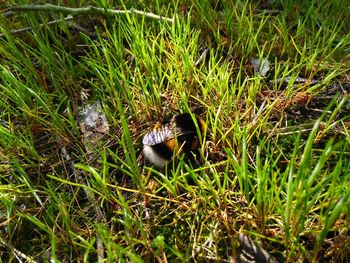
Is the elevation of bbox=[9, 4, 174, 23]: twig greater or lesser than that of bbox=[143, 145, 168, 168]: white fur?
greater

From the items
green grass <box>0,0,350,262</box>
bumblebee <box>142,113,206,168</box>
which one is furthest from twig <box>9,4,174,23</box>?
bumblebee <box>142,113,206,168</box>

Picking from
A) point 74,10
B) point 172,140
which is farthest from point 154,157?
point 74,10

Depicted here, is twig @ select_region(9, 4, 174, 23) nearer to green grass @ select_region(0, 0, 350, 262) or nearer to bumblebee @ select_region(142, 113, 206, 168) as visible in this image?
green grass @ select_region(0, 0, 350, 262)

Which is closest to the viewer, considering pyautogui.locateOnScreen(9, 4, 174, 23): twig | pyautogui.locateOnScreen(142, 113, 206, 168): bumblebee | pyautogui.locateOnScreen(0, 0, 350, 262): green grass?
pyautogui.locateOnScreen(0, 0, 350, 262): green grass

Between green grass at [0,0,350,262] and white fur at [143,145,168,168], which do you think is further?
white fur at [143,145,168,168]

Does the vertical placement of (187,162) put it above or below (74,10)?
below

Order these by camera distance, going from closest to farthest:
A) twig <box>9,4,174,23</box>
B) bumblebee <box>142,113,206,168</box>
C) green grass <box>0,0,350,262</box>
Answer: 1. green grass <box>0,0,350,262</box>
2. bumblebee <box>142,113,206,168</box>
3. twig <box>9,4,174,23</box>

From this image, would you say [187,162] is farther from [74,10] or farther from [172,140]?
[74,10]
